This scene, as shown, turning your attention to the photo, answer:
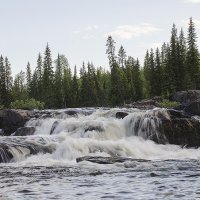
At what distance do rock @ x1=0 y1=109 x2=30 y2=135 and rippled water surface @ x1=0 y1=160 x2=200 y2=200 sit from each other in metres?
17.5

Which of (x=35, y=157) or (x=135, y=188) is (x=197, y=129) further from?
→ (x=135, y=188)

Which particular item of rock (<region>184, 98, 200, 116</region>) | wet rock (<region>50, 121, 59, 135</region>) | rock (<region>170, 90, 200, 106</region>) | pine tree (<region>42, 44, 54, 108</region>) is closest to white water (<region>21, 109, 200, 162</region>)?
wet rock (<region>50, 121, 59, 135</region>)

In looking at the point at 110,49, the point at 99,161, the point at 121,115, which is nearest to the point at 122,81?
the point at 110,49

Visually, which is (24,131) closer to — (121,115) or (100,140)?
(100,140)

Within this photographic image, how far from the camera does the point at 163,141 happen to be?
1136 inches

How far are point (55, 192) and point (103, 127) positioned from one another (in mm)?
16439

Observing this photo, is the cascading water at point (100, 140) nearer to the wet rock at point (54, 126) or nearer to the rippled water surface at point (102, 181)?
the wet rock at point (54, 126)

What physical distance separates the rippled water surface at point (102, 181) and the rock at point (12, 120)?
1749 cm

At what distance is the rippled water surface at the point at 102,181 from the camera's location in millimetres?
12406

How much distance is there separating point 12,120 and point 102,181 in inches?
968

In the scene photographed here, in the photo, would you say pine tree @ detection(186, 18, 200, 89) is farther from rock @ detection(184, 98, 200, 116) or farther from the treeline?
rock @ detection(184, 98, 200, 116)

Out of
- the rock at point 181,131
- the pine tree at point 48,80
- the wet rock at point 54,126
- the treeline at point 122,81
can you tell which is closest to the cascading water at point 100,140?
the wet rock at point 54,126

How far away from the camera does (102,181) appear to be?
1487cm

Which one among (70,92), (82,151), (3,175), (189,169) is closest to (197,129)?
(82,151)
